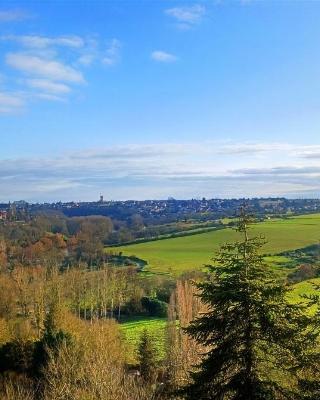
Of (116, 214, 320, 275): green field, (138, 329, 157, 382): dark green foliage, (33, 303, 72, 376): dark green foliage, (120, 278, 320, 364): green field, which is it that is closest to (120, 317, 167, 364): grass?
(120, 278, 320, 364): green field

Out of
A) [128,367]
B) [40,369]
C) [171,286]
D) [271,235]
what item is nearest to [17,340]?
[40,369]

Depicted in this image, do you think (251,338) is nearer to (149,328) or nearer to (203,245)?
Answer: (149,328)

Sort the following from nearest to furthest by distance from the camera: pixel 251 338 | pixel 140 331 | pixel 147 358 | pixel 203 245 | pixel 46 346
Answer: pixel 251 338
pixel 46 346
pixel 147 358
pixel 140 331
pixel 203 245

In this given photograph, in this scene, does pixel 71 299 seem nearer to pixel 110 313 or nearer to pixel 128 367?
pixel 110 313

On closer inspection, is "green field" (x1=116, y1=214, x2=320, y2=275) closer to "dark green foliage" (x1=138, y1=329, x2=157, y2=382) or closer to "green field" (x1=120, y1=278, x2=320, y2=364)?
"green field" (x1=120, y1=278, x2=320, y2=364)

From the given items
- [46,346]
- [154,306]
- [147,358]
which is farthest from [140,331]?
[46,346]
